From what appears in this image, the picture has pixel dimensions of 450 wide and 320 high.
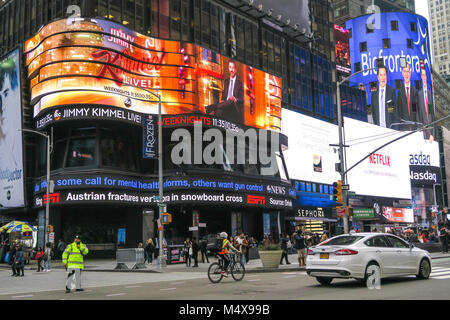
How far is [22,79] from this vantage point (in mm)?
46500

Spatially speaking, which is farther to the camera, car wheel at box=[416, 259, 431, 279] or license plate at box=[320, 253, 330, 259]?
car wheel at box=[416, 259, 431, 279]

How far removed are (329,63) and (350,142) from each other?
39.0 feet

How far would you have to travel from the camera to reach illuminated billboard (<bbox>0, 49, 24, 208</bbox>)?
4588 centimetres

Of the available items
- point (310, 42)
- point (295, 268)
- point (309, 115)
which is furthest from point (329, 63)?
point (295, 268)

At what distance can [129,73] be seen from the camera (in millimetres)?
42594

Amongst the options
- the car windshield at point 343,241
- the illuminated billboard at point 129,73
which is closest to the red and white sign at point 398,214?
the illuminated billboard at point 129,73

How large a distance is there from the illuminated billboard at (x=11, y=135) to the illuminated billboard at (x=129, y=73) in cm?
261

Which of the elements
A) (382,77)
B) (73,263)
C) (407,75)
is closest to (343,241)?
(73,263)

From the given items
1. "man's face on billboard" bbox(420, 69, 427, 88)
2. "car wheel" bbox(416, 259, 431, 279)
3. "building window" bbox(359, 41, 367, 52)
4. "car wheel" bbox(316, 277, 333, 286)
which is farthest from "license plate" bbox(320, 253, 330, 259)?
"building window" bbox(359, 41, 367, 52)

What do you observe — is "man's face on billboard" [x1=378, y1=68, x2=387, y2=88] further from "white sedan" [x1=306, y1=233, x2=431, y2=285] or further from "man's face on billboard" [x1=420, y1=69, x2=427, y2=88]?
"white sedan" [x1=306, y1=233, x2=431, y2=285]

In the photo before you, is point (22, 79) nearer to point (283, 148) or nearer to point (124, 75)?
point (124, 75)

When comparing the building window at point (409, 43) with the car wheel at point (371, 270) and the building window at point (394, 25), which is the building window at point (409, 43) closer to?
the building window at point (394, 25)

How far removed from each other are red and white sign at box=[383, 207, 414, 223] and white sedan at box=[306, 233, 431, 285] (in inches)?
2520
